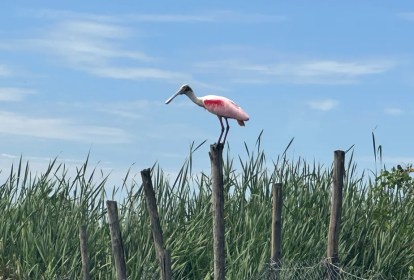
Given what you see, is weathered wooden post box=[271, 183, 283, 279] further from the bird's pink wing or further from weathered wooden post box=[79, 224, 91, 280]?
weathered wooden post box=[79, 224, 91, 280]

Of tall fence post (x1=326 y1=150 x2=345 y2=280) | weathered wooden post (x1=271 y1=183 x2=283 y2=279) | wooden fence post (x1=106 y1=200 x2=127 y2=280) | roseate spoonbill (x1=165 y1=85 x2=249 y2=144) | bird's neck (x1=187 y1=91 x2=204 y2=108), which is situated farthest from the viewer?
bird's neck (x1=187 y1=91 x2=204 y2=108)

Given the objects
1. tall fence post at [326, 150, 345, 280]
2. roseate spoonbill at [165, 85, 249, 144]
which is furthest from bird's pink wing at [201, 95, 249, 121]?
tall fence post at [326, 150, 345, 280]

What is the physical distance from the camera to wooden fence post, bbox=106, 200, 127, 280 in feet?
33.0

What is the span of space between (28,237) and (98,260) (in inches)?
36.1

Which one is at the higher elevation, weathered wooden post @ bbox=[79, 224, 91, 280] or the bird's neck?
the bird's neck

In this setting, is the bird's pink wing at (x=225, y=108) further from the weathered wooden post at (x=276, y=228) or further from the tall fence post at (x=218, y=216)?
the tall fence post at (x=218, y=216)

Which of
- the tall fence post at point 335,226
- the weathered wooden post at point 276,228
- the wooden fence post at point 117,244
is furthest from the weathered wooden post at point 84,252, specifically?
the tall fence post at point 335,226

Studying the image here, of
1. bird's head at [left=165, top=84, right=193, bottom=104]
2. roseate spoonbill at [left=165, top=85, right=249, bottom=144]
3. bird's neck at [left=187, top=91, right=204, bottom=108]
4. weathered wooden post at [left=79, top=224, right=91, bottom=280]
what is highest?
bird's head at [left=165, top=84, right=193, bottom=104]

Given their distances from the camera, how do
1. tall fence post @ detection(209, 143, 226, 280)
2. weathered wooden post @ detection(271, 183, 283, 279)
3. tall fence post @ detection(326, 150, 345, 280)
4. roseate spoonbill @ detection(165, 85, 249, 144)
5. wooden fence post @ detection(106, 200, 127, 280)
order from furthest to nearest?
roseate spoonbill @ detection(165, 85, 249, 144) → tall fence post @ detection(326, 150, 345, 280) → weathered wooden post @ detection(271, 183, 283, 279) → wooden fence post @ detection(106, 200, 127, 280) → tall fence post @ detection(209, 143, 226, 280)

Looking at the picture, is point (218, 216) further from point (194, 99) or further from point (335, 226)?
point (194, 99)

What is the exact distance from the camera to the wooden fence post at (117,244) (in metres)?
10.0

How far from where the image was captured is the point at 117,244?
10.1 meters

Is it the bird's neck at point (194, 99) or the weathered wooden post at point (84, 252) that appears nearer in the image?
the weathered wooden post at point (84, 252)

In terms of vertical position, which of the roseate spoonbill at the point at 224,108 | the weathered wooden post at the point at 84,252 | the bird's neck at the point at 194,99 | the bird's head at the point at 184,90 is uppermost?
the bird's head at the point at 184,90
